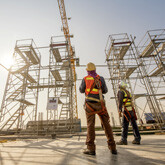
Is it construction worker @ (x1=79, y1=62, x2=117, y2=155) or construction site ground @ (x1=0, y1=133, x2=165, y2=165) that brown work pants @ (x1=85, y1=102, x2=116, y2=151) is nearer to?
construction worker @ (x1=79, y1=62, x2=117, y2=155)

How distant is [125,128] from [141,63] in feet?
34.0

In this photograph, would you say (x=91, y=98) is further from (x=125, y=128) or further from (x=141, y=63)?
(x=141, y=63)

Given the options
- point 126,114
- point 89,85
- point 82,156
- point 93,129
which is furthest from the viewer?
point 126,114

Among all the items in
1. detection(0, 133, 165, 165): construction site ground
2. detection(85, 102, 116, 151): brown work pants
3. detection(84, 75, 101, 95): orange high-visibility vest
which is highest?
detection(84, 75, 101, 95): orange high-visibility vest

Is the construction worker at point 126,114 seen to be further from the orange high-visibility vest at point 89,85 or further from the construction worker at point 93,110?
the orange high-visibility vest at point 89,85

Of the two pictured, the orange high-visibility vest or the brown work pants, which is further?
the orange high-visibility vest

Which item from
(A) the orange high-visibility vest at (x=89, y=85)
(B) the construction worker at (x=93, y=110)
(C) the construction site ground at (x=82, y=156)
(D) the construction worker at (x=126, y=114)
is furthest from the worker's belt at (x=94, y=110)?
(D) the construction worker at (x=126, y=114)

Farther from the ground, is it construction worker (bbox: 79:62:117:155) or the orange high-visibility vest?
the orange high-visibility vest

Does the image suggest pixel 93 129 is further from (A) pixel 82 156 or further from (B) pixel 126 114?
(B) pixel 126 114

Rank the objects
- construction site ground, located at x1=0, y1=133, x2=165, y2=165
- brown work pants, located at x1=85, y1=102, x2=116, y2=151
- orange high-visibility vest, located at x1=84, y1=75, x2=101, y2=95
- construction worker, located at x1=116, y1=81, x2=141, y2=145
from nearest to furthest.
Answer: construction site ground, located at x1=0, y1=133, x2=165, y2=165, brown work pants, located at x1=85, y1=102, x2=116, y2=151, orange high-visibility vest, located at x1=84, y1=75, x2=101, y2=95, construction worker, located at x1=116, y1=81, x2=141, y2=145

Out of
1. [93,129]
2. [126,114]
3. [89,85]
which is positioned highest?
[89,85]

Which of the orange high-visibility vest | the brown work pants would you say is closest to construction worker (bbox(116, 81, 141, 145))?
the brown work pants

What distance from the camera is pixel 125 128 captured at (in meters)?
3.22

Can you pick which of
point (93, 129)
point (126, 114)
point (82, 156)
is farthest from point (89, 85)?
point (126, 114)
